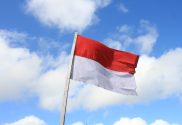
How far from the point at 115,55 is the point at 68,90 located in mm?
4906

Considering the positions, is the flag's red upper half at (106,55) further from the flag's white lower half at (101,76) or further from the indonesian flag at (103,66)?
the flag's white lower half at (101,76)

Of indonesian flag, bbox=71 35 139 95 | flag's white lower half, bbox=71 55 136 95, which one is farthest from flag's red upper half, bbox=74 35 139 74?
flag's white lower half, bbox=71 55 136 95

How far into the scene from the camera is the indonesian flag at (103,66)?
19.9 metres

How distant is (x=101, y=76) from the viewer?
20.6 metres

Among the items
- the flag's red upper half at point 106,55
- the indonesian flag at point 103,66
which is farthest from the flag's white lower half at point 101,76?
the flag's red upper half at point 106,55

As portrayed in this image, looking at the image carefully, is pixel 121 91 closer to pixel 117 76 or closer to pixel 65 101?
pixel 117 76

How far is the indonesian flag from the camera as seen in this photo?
1986 cm

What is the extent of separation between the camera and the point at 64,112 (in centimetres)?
1691

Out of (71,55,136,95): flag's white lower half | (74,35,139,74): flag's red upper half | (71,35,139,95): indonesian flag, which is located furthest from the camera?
(74,35,139,74): flag's red upper half

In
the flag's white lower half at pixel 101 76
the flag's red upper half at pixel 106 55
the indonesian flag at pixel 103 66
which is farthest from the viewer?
the flag's red upper half at pixel 106 55

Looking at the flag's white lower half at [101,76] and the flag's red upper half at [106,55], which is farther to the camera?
the flag's red upper half at [106,55]

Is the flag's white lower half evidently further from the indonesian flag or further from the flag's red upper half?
the flag's red upper half

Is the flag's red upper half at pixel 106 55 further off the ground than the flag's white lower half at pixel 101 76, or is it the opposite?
the flag's red upper half at pixel 106 55

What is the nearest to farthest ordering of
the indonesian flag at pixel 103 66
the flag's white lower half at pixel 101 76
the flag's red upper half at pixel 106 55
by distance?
the flag's white lower half at pixel 101 76 < the indonesian flag at pixel 103 66 < the flag's red upper half at pixel 106 55
